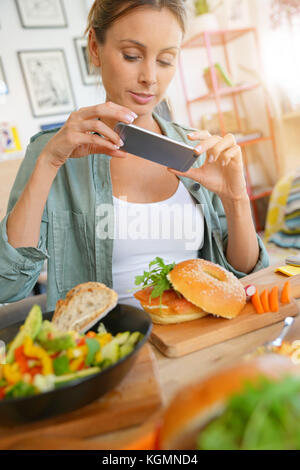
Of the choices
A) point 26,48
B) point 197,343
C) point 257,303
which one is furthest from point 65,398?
point 26,48

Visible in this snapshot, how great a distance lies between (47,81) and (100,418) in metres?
3.51

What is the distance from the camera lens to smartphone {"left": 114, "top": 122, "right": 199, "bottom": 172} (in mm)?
975

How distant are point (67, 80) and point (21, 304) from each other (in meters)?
2.74

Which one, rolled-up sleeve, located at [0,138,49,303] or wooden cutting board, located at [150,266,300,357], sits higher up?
rolled-up sleeve, located at [0,138,49,303]

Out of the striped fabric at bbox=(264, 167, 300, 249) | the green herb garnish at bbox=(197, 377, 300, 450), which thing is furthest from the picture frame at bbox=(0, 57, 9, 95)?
the green herb garnish at bbox=(197, 377, 300, 450)

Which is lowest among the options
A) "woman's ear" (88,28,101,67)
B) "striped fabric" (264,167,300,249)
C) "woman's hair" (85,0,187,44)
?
"striped fabric" (264,167,300,249)

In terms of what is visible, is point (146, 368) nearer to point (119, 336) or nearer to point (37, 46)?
point (119, 336)

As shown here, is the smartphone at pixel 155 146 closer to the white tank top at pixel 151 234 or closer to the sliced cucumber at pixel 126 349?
the white tank top at pixel 151 234

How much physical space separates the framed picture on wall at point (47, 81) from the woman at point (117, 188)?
2183mm

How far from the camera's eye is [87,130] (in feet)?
3.39

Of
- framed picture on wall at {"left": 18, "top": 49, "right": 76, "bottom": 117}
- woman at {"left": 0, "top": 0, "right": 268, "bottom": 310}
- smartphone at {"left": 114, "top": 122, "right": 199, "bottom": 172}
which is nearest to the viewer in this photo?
smartphone at {"left": 114, "top": 122, "right": 199, "bottom": 172}

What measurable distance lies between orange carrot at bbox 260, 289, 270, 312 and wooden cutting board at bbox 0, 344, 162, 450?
1.26 feet

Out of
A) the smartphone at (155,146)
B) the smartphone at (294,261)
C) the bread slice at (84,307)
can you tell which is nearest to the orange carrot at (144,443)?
the bread slice at (84,307)

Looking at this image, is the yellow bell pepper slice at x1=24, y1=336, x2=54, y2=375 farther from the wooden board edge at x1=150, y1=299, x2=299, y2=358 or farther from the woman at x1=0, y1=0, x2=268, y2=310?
the woman at x1=0, y1=0, x2=268, y2=310
